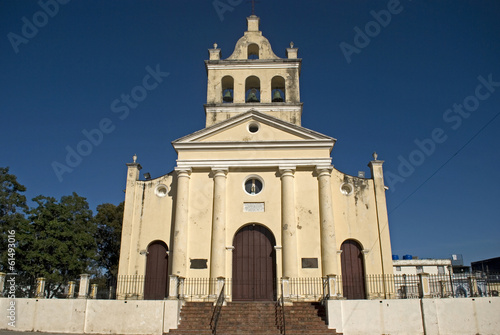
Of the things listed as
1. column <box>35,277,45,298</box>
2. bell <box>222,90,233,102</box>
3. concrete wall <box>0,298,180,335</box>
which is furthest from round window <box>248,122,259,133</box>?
column <box>35,277,45,298</box>

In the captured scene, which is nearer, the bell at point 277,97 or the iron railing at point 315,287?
the iron railing at point 315,287

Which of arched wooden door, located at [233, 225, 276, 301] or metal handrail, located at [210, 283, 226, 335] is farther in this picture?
arched wooden door, located at [233, 225, 276, 301]

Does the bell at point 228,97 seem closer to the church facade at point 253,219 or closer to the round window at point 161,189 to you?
the church facade at point 253,219

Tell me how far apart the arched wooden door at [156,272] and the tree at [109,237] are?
1234 cm

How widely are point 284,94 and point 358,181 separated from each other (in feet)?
19.4

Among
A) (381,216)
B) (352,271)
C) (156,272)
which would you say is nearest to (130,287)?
(156,272)

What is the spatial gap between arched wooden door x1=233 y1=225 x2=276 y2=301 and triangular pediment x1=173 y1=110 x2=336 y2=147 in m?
4.22

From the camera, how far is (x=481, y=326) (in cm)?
1403

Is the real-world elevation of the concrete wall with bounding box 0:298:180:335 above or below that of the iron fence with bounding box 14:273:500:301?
below

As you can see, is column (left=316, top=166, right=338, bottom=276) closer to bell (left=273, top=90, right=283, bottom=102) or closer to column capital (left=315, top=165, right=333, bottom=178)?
column capital (left=315, top=165, right=333, bottom=178)

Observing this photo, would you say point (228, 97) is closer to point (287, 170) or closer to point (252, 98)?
point (252, 98)

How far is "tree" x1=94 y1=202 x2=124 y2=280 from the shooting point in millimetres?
30250

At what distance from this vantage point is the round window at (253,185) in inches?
750

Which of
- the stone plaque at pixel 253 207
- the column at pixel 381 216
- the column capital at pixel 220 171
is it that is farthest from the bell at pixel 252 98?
the column at pixel 381 216
